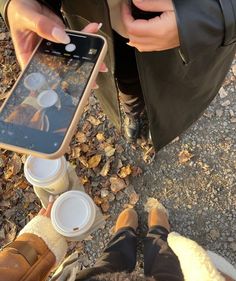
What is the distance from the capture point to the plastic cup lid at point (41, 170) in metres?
2.07

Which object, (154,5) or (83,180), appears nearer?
(154,5)

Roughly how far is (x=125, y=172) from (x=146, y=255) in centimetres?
51

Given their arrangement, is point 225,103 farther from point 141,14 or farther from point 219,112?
point 141,14

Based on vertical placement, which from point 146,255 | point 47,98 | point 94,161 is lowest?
point 146,255

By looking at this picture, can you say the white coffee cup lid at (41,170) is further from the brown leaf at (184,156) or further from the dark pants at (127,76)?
the brown leaf at (184,156)

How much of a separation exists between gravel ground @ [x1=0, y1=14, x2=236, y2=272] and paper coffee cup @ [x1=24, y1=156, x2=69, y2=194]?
1.27 feet

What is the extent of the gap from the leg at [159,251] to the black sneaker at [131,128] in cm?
45

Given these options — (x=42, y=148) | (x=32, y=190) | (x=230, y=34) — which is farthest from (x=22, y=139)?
(x=32, y=190)

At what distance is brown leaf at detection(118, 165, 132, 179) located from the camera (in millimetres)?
2429

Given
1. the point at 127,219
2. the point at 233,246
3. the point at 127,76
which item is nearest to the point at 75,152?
the point at 127,219

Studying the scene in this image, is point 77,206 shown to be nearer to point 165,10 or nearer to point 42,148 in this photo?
point 42,148

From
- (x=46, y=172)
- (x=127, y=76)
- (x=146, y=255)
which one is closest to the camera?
(x=127, y=76)

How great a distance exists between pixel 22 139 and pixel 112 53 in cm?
47

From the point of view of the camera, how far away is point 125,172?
2.44 meters
